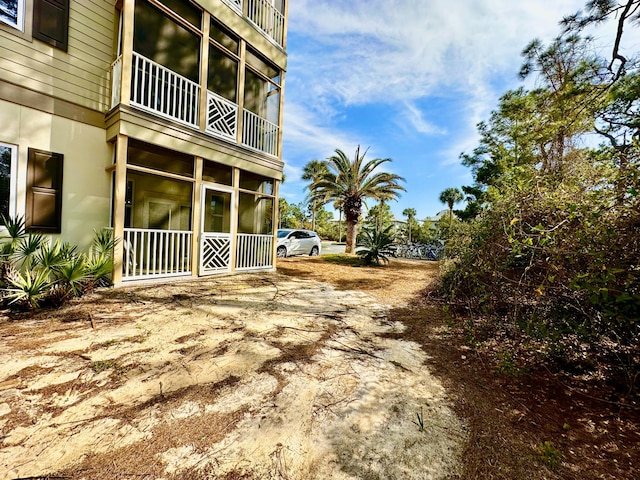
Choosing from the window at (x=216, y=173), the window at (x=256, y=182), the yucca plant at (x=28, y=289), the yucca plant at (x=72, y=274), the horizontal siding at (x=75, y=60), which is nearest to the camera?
the yucca plant at (x=28, y=289)

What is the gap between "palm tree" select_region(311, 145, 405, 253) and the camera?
16641mm

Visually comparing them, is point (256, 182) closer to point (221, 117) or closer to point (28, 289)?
point (221, 117)

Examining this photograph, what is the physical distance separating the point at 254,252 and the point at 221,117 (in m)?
3.95

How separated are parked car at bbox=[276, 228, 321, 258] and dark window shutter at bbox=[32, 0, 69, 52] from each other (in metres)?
9.84

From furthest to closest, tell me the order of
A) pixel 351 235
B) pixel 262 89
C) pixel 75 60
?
pixel 351 235 → pixel 262 89 → pixel 75 60

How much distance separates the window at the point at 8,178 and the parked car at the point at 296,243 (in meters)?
9.47

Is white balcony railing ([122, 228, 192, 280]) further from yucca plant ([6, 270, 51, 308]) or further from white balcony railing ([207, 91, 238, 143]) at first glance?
white balcony railing ([207, 91, 238, 143])

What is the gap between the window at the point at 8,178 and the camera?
4.65 meters

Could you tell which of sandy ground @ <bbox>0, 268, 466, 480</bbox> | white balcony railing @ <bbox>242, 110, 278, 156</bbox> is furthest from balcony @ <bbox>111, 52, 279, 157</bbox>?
sandy ground @ <bbox>0, 268, 466, 480</bbox>

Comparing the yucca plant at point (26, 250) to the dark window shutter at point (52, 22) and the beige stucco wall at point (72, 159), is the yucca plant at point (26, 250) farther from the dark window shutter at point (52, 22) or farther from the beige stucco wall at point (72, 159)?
the dark window shutter at point (52, 22)

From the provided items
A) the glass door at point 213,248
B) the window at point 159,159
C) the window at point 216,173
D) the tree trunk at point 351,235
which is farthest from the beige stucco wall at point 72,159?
the tree trunk at point 351,235

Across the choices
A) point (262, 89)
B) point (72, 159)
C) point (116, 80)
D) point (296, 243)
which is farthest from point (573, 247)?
point (296, 243)

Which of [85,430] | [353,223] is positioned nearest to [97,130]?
[85,430]

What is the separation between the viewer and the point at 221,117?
286 inches
